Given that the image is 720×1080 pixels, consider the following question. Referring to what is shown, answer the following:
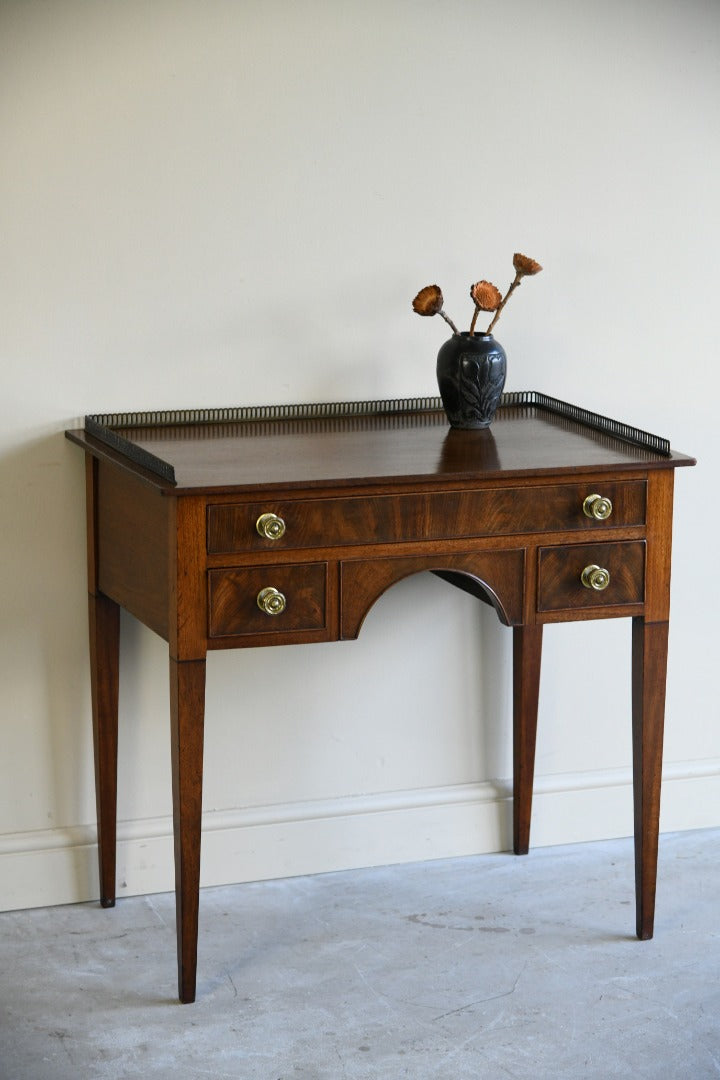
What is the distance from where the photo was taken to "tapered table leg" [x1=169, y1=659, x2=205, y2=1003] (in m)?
2.39

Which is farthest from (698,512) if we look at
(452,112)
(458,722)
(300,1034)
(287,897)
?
(300,1034)

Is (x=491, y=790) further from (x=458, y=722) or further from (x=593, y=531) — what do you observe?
(x=593, y=531)

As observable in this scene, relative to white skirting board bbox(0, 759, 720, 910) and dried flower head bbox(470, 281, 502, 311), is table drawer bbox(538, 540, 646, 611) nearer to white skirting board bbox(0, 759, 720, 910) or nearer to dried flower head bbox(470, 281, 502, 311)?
dried flower head bbox(470, 281, 502, 311)

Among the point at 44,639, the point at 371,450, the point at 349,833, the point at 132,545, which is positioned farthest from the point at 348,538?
the point at 349,833

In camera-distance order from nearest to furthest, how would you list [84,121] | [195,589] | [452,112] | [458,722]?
[195,589] < [84,121] < [452,112] < [458,722]

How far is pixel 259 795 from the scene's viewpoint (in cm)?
303

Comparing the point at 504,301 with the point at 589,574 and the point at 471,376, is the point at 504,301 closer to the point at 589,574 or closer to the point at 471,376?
the point at 471,376

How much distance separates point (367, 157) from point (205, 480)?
0.87 metres

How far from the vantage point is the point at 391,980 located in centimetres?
262

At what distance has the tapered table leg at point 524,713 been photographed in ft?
10.0

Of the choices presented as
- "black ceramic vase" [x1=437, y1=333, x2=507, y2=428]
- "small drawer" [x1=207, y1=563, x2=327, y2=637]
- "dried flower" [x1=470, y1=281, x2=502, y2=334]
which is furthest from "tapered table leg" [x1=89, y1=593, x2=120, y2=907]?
"dried flower" [x1=470, y1=281, x2=502, y2=334]

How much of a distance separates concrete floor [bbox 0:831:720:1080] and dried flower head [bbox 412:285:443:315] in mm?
Result: 1153

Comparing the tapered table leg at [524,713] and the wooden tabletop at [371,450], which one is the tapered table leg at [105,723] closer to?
the wooden tabletop at [371,450]

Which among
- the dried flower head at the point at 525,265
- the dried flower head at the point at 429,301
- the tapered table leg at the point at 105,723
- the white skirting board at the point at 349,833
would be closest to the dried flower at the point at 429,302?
the dried flower head at the point at 429,301
